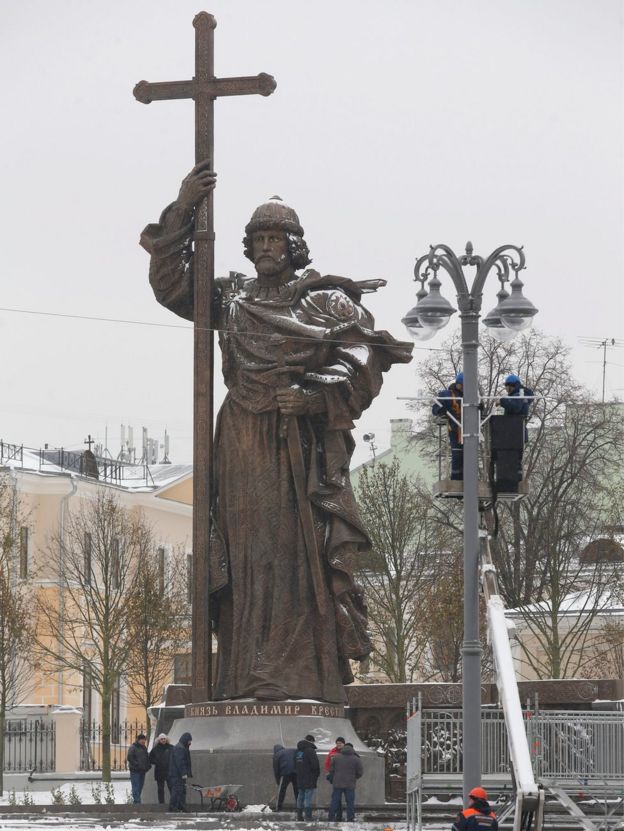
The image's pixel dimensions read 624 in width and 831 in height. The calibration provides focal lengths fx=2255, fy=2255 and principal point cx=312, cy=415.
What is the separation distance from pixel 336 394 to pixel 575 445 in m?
18.8

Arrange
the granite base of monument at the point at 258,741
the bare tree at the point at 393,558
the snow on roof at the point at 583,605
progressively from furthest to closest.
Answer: the bare tree at the point at 393,558 < the snow on roof at the point at 583,605 < the granite base of monument at the point at 258,741

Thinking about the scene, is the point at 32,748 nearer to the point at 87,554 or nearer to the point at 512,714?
the point at 87,554

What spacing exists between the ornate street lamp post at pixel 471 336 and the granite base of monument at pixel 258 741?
6.40m

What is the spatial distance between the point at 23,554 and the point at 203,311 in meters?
30.1

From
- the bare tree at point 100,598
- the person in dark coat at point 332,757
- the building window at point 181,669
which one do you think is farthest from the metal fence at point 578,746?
the bare tree at point 100,598

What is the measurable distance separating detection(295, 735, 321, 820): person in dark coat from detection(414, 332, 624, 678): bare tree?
18.6 metres

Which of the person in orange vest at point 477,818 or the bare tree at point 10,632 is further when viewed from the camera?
the bare tree at point 10,632

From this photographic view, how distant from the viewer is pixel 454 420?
21469 millimetres

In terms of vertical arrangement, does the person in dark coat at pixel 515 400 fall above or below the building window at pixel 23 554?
below

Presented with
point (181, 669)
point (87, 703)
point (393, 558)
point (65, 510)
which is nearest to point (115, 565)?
point (393, 558)

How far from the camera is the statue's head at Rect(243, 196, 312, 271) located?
28.1 meters

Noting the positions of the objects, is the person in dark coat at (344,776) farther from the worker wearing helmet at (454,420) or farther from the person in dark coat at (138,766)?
the worker wearing helmet at (454,420)

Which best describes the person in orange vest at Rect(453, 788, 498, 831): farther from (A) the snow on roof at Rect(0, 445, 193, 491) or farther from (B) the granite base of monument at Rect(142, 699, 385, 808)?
(A) the snow on roof at Rect(0, 445, 193, 491)

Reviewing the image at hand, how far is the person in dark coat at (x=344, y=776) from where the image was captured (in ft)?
83.0
